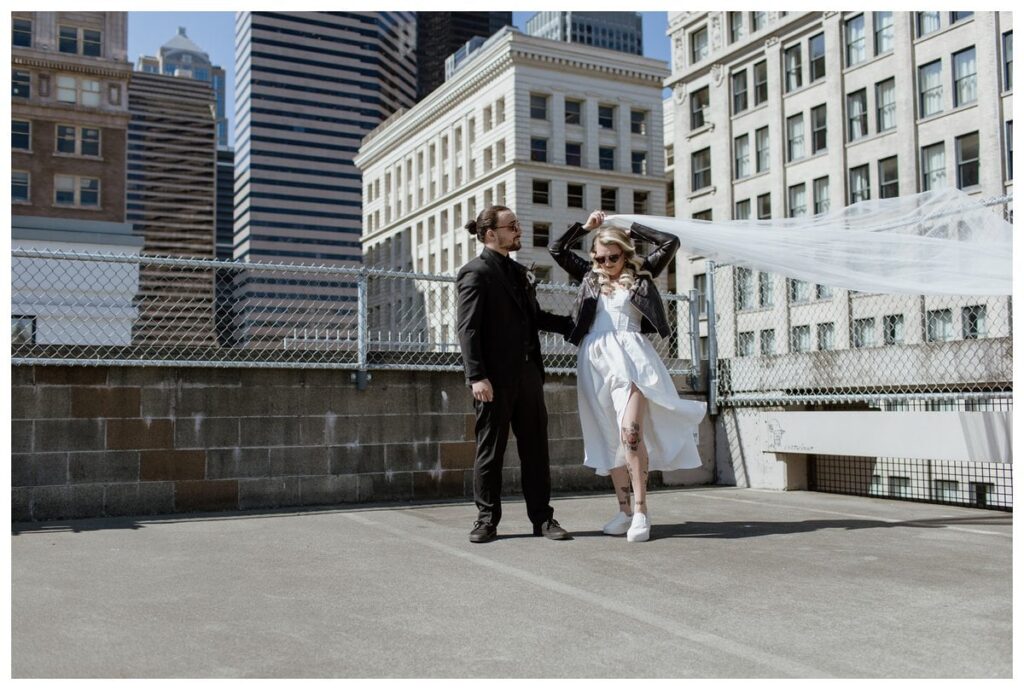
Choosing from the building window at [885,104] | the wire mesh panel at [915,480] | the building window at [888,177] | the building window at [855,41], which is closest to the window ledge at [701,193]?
the building window at [855,41]

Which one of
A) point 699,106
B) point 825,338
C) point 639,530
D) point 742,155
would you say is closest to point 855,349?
point 825,338

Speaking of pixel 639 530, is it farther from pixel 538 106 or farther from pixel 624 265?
pixel 538 106

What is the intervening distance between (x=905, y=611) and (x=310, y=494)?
5.17 meters

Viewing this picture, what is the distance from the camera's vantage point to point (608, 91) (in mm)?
73438

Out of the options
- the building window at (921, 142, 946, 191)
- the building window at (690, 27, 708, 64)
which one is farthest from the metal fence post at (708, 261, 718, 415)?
the building window at (690, 27, 708, 64)

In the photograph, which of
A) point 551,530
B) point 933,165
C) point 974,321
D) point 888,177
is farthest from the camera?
point 888,177

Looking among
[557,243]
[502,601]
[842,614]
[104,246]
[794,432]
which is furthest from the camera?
[104,246]

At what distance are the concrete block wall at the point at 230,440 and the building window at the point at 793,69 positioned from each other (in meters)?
46.7

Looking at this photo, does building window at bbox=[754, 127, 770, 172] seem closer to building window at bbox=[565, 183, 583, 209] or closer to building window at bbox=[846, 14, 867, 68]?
building window at bbox=[846, 14, 867, 68]

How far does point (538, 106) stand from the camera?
2820 inches

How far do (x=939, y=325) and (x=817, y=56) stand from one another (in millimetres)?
46244

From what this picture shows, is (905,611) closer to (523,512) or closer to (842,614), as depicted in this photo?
(842,614)

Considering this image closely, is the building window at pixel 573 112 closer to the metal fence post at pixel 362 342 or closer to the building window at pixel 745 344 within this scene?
the building window at pixel 745 344

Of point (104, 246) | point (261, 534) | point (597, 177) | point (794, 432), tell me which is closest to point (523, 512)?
point (261, 534)
